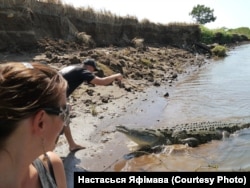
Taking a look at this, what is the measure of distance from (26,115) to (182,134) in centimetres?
636

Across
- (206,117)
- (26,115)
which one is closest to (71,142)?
(26,115)

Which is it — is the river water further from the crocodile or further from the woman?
the woman

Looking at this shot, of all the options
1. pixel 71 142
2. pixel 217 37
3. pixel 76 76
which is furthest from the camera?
pixel 217 37

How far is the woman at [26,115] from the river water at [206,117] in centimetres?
437

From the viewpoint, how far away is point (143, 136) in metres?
6.91

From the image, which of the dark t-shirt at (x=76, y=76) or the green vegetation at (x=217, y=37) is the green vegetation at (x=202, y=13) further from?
the dark t-shirt at (x=76, y=76)

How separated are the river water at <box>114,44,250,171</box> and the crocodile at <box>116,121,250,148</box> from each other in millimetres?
150

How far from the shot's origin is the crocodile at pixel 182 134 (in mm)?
6859

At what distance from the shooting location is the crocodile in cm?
686
